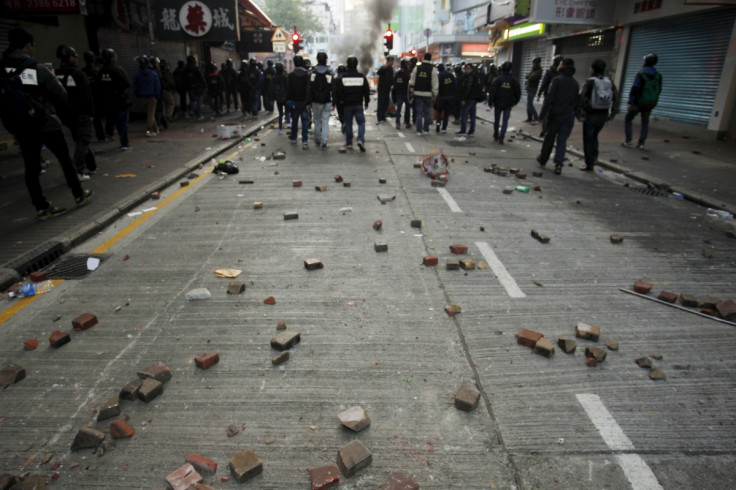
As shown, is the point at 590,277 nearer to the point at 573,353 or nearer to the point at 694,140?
the point at 573,353

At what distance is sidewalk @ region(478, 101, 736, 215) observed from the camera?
312 inches

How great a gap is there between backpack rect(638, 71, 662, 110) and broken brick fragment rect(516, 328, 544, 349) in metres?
9.93

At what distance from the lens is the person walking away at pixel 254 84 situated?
1647 cm

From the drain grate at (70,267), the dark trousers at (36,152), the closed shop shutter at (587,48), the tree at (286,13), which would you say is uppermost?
the tree at (286,13)

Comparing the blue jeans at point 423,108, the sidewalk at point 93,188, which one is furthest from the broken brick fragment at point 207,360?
the blue jeans at point 423,108

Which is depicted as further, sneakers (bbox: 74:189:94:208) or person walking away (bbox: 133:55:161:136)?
person walking away (bbox: 133:55:161:136)

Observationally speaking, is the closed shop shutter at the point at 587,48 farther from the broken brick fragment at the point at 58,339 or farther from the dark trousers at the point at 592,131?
the broken brick fragment at the point at 58,339

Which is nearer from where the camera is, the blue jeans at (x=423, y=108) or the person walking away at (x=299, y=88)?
the person walking away at (x=299, y=88)

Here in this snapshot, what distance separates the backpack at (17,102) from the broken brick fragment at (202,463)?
5340 mm

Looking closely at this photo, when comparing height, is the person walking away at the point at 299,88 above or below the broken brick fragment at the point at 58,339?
above

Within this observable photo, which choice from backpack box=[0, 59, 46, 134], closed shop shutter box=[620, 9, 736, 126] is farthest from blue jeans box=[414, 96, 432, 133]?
backpack box=[0, 59, 46, 134]

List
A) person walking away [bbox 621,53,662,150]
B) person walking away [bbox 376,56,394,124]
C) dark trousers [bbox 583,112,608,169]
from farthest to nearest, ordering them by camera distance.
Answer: person walking away [bbox 376,56,394,124] < person walking away [bbox 621,53,662,150] < dark trousers [bbox 583,112,608,169]

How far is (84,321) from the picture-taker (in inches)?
139

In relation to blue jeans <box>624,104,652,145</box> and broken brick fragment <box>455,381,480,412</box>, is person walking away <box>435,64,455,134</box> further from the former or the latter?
broken brick fragment <box>455,381,480,412</box>
